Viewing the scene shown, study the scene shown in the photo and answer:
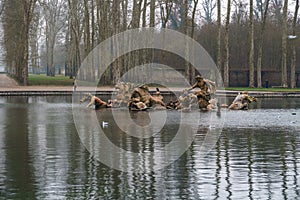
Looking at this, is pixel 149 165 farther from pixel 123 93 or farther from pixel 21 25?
pixel 21 25

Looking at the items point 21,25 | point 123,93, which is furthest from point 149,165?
point 21,25

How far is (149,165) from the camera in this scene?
10812mm

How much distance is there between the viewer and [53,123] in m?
18.8

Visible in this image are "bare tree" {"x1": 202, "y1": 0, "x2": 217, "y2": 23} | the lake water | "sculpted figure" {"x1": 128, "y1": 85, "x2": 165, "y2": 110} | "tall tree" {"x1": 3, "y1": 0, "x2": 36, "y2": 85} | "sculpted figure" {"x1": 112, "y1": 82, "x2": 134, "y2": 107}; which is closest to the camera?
the lake water

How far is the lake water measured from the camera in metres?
8.56

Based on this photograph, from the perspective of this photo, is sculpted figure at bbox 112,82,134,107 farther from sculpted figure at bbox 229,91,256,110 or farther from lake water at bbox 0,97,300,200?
lake water at bbox 0,97,300,200

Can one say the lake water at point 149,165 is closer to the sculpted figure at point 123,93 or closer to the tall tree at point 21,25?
the sculpted figure at point 123,93

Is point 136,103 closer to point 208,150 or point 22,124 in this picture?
point 22,124

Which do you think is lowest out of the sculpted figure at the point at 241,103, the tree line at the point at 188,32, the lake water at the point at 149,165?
the lake water at the point at 149,165

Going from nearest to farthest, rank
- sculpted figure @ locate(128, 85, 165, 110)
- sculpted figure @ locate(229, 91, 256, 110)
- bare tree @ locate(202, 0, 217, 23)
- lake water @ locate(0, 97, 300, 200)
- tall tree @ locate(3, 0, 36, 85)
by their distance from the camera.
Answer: lake water @ locate(0, 97, 300, 200) < sculpted figure @ locate(128, 85, 165, 110) < sculpted figure @ locate(229, 91, 256, 110) < tall tree @ locate(3, 0, 36, 85) < bare tree @ locate(202, 0, 217, 23)

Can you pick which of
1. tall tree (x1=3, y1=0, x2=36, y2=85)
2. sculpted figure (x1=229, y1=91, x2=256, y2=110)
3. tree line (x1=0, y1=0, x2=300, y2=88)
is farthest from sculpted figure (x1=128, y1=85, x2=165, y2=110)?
tall tree (x1=3, y1=0, x2=36, y2=85)

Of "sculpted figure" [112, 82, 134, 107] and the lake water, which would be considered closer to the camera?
the lake water

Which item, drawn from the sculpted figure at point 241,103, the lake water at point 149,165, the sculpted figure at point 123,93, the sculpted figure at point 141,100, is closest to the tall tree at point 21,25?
the sculpted figure at point 123,93

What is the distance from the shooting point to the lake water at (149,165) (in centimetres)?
856
